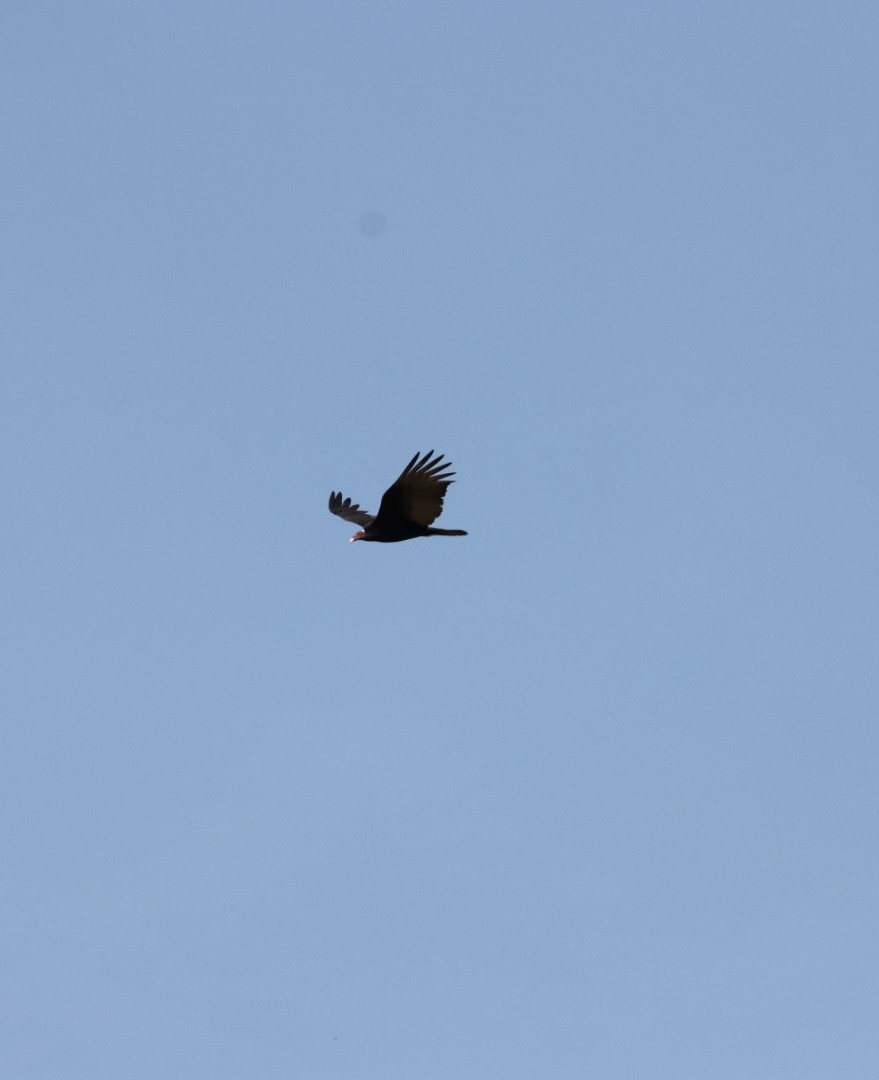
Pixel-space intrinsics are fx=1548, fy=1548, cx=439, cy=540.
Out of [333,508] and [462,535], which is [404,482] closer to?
[462,535]

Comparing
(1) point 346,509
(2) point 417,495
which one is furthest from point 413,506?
(1) point 346,509

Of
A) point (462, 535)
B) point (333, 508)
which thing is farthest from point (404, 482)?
point (333, 508)

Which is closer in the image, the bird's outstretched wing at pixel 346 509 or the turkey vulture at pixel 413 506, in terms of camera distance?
the turkey vulture at pixel 413 506

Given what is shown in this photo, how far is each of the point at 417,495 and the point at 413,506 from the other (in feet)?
1.48

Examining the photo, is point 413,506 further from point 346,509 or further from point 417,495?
point 346,509

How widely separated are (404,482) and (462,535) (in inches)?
99.6

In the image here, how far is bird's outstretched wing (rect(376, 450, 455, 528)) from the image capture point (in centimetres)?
3372

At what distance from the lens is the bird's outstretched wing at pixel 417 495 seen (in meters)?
→ 33.7

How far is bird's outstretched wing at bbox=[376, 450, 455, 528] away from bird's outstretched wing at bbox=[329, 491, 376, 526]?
6275 mm

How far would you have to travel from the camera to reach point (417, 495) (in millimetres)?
34188

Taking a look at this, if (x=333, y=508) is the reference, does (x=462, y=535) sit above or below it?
below

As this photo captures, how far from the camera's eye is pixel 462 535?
117 ft

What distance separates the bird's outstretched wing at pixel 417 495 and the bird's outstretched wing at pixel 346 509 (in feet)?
20.6

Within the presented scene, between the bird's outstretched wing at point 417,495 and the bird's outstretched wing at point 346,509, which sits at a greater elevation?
the bird's outstretched wing at point 346,509
